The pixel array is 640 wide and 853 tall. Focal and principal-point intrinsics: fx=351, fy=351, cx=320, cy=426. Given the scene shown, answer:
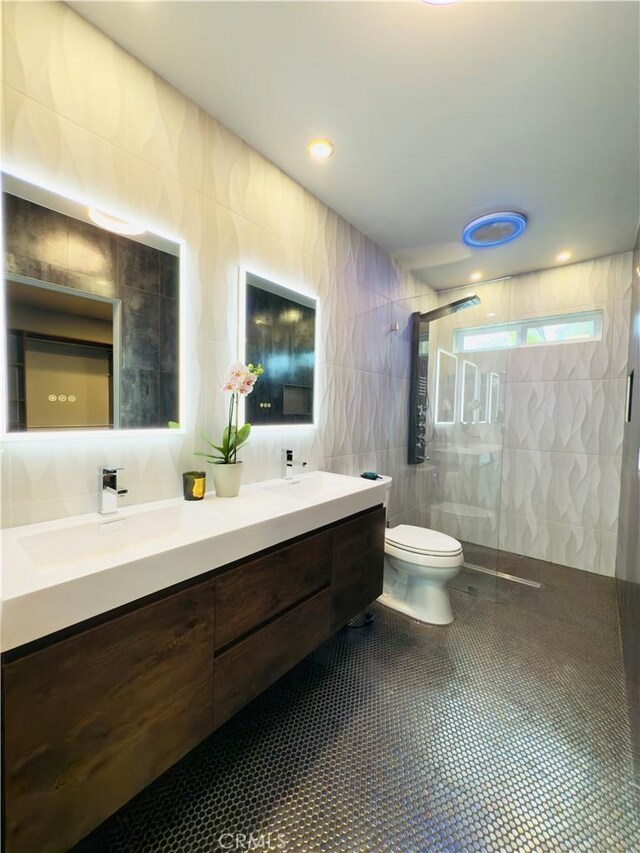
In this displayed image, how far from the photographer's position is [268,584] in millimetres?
1188

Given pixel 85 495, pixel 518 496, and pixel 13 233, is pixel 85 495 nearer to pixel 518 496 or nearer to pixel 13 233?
pixel 13 233

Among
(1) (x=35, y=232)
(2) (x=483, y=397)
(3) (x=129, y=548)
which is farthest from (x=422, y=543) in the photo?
(1) (x=35, y=232)

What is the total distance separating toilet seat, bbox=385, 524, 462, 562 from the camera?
2.04 metres

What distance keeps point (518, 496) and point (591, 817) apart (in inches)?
89.7

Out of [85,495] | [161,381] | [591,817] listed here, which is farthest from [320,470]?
[591,817]

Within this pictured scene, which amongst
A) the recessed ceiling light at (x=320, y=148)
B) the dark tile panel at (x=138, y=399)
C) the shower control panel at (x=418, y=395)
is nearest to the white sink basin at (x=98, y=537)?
the dark tile panel at (x=138, y=399)

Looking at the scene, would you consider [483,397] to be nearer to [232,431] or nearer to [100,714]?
[232,431]

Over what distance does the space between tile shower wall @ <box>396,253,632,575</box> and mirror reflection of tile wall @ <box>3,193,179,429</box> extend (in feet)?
7.60

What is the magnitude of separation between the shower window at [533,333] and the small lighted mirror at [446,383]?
13 cm

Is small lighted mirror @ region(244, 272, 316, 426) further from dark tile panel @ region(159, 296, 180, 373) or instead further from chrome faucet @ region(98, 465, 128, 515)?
chrome faucet @ region(98, 465, 128, 515)

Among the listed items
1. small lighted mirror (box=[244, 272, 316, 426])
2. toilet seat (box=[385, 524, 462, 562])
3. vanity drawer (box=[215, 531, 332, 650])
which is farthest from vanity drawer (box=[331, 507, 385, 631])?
small lighted mirror (box=[244, 272, 316, 426])

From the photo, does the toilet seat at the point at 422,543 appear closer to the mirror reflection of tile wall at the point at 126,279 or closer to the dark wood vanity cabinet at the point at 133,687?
the dark wood vanity cabinet at the point at 133,687

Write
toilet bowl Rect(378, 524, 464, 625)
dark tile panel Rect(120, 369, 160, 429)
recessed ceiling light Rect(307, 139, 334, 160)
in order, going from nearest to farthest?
dark tile panel Rect(120, 369, 160, 429) < recessed ceiling light Rect(307, 139, 334, 160) < toilet bowl Rect(378, 524, 464, 625)

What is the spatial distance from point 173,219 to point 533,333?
116 inches
